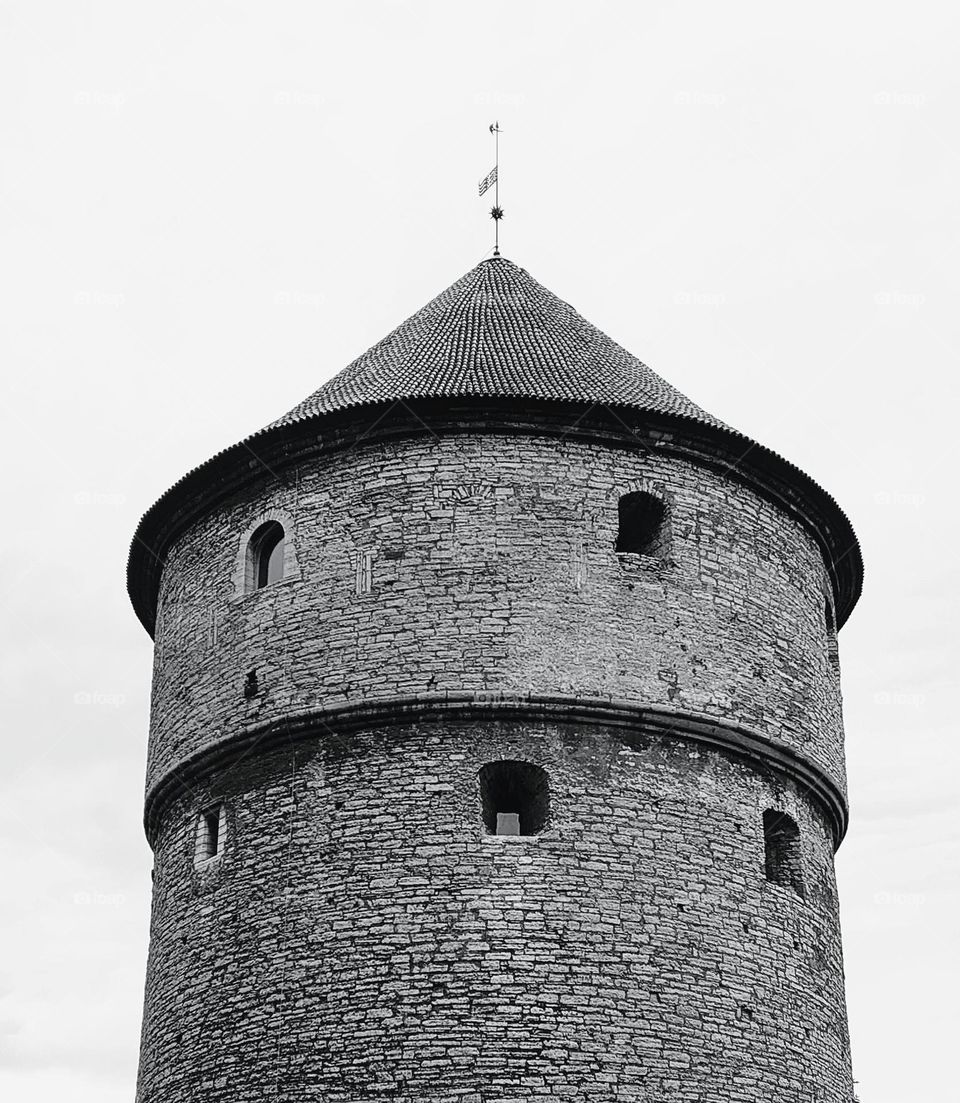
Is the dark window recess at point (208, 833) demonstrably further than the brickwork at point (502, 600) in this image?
Yes

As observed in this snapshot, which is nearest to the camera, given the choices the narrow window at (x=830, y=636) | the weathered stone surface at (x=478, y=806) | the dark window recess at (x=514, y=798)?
the weathered stone surface at (x=478, y=806)

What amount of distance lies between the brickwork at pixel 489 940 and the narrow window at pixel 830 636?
2288 mm

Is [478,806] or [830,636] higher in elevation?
[830,636]

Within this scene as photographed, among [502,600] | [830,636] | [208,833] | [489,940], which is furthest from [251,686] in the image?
[830,636]

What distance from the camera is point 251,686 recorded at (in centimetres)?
1493

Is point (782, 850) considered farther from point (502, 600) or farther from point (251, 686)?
point (251, 686)

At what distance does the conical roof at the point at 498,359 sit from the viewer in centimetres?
1545

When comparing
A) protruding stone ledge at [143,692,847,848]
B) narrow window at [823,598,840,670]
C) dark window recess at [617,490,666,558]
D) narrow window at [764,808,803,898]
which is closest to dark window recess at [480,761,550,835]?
protruding stone ledge at [143,692,847,848]

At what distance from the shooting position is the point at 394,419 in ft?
50.0

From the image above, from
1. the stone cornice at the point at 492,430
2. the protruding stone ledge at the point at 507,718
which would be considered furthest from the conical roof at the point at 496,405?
the protruding stone ledge at the point at 507,718

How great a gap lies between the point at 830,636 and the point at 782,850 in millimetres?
2697

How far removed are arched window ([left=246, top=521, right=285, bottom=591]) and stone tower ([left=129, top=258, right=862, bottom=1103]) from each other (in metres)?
0.03

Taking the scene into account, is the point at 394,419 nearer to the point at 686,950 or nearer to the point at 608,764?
the point at 608,764

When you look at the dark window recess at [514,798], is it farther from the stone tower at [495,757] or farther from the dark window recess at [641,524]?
the dark window recess at [641,524]
